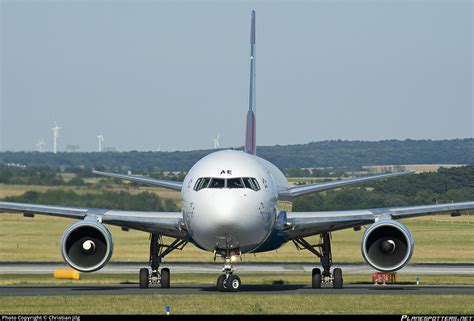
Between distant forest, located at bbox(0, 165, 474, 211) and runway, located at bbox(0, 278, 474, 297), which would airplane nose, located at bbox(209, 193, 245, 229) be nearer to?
runway, located at bbox(0, 278, 474, 297)

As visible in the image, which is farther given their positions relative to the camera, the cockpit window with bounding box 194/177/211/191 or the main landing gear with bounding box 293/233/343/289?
the main landing gear with bounding box 293/233/343/289

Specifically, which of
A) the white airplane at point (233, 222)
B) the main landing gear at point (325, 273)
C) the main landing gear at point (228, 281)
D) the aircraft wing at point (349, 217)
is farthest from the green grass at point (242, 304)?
the main landing gear at point (325, 273)

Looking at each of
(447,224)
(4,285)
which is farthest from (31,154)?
(4,285)

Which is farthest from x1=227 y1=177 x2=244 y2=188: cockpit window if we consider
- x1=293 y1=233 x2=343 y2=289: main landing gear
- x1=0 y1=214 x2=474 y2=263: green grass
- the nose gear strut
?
x1=0 y1=214 x2=474 y2=263: green grass

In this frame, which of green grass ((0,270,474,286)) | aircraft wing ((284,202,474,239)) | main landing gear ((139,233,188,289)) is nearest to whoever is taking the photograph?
aircraft wing ((284,202,474,239))

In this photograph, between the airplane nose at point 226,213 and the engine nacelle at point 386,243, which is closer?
the airplane nose at point 226,213

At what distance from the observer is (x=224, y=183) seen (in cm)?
2966

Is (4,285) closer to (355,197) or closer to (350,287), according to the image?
(350,287)

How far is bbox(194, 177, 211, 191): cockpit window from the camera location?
29875 mm

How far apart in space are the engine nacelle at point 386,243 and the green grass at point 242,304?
2.95 m

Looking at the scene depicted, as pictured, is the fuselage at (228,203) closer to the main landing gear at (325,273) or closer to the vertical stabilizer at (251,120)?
the main landing gear at (325,273)

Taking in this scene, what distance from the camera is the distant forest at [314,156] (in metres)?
108

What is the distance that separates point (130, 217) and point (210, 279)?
888 centimetres

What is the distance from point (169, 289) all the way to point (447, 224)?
43.5m
